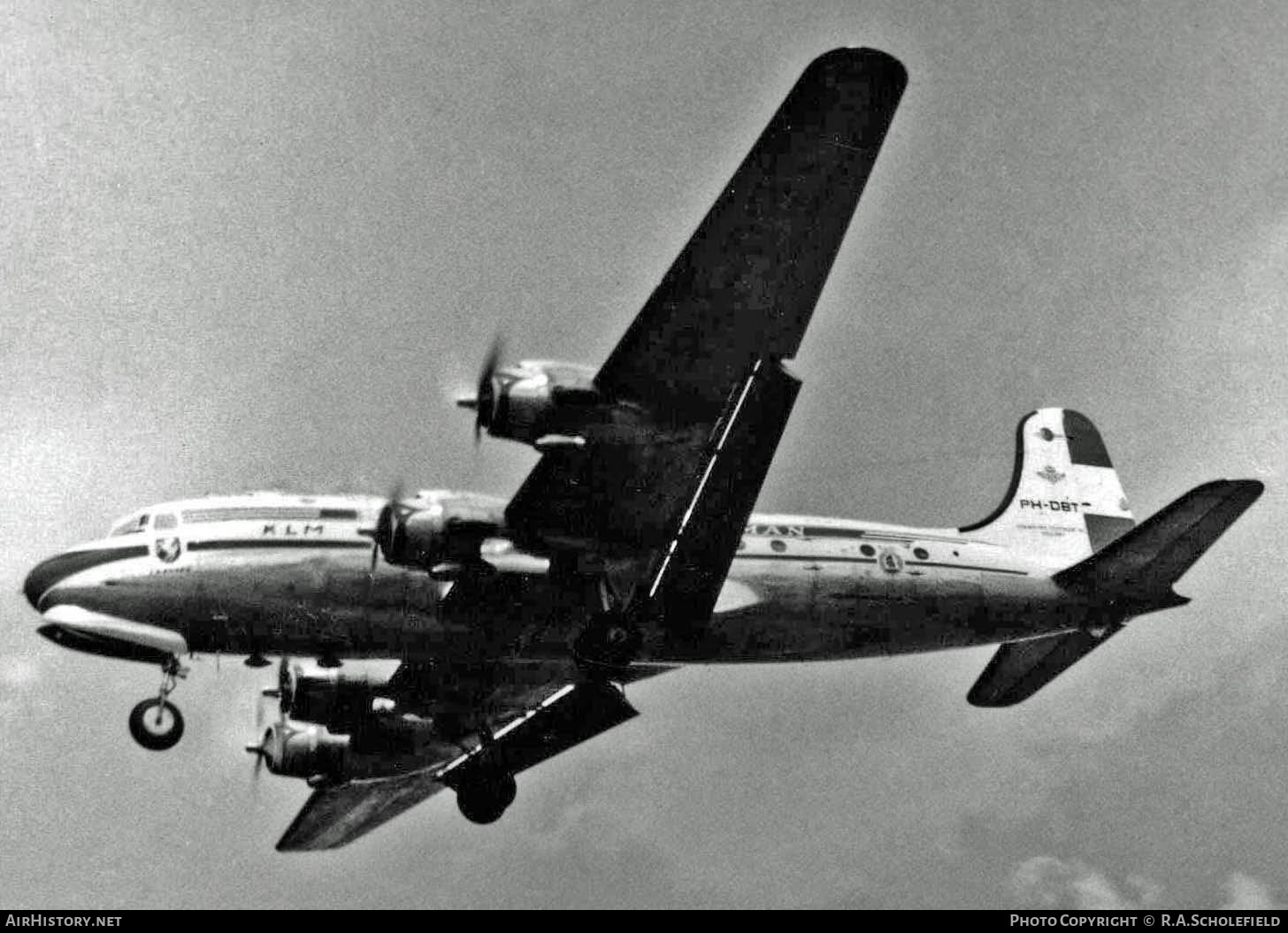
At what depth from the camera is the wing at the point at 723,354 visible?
1596cm

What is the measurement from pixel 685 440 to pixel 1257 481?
7.27 meters

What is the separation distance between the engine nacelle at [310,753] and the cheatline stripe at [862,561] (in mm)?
8282

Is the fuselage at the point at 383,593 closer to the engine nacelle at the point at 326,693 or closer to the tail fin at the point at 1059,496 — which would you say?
the tail fin at the point at 1059,496

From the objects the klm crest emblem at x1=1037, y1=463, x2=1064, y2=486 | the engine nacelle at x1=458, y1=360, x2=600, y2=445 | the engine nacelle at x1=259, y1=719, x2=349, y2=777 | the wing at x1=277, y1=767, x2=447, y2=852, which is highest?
the engine nacelle at x1=458, y1=360, x2=600, y2=445

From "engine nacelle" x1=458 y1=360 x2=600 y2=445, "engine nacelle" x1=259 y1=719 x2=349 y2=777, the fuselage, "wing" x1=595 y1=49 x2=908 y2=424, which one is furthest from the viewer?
"engine nacelle" x1=259 y1=719 x2=349 y2=777

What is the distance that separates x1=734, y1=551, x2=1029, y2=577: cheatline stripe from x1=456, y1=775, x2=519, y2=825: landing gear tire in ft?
19.7

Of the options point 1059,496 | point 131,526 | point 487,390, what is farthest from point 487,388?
point 1059,496

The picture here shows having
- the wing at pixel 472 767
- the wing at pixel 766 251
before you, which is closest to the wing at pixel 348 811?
the wing at pixel 472 767

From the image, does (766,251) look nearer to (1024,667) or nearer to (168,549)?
(168,549)

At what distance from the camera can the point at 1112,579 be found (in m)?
20.8

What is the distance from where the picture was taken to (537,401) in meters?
16.8

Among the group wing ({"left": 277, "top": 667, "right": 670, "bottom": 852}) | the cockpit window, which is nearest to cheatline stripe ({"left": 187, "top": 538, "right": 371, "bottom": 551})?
the cockpit window

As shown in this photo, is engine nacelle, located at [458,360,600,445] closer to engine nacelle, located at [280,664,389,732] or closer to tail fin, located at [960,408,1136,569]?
engine nacelle, located at [280,664,389,732]

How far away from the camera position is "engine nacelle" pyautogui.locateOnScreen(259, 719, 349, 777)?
24.4 m
